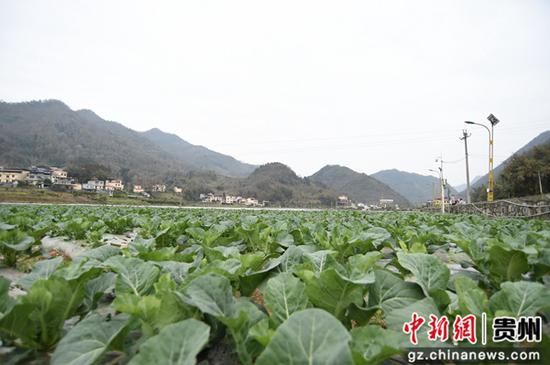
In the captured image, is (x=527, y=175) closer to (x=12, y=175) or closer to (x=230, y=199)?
(x=230, y=199)

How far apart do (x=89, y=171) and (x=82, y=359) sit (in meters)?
91.0

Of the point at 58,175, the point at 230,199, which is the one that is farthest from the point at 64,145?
the point at 230,199

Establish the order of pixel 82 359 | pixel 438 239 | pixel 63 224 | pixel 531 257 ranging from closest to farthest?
pixel 82 359
pixel 531 257
pixel 438 239
pixel 63 224

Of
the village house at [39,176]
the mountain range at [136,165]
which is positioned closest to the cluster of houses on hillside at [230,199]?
the mountain range at [136,165]

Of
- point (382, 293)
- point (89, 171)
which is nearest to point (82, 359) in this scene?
point (382, 293)

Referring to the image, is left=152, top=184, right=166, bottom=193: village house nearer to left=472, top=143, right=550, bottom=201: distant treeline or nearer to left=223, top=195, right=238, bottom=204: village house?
left=223, top=195, right=238, bottom=204: village house

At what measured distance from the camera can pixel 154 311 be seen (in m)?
1.20

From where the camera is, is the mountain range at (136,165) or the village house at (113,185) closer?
the village house at (113,185)

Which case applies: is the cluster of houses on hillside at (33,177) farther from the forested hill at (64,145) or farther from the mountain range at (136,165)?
the forested hill at (64,145)

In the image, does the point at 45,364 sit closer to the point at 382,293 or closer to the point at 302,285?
the point at 302,285

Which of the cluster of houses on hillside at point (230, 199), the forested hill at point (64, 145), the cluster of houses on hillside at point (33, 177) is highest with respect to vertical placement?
the forested hill at point (64, 145)

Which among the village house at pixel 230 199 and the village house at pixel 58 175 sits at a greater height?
the village house at pixel 58 175

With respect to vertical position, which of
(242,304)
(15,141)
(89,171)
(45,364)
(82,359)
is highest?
(15,141)

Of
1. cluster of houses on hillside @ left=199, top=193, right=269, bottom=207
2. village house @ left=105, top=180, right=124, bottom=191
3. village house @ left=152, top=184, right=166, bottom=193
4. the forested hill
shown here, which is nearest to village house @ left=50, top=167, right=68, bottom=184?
the forested hill
